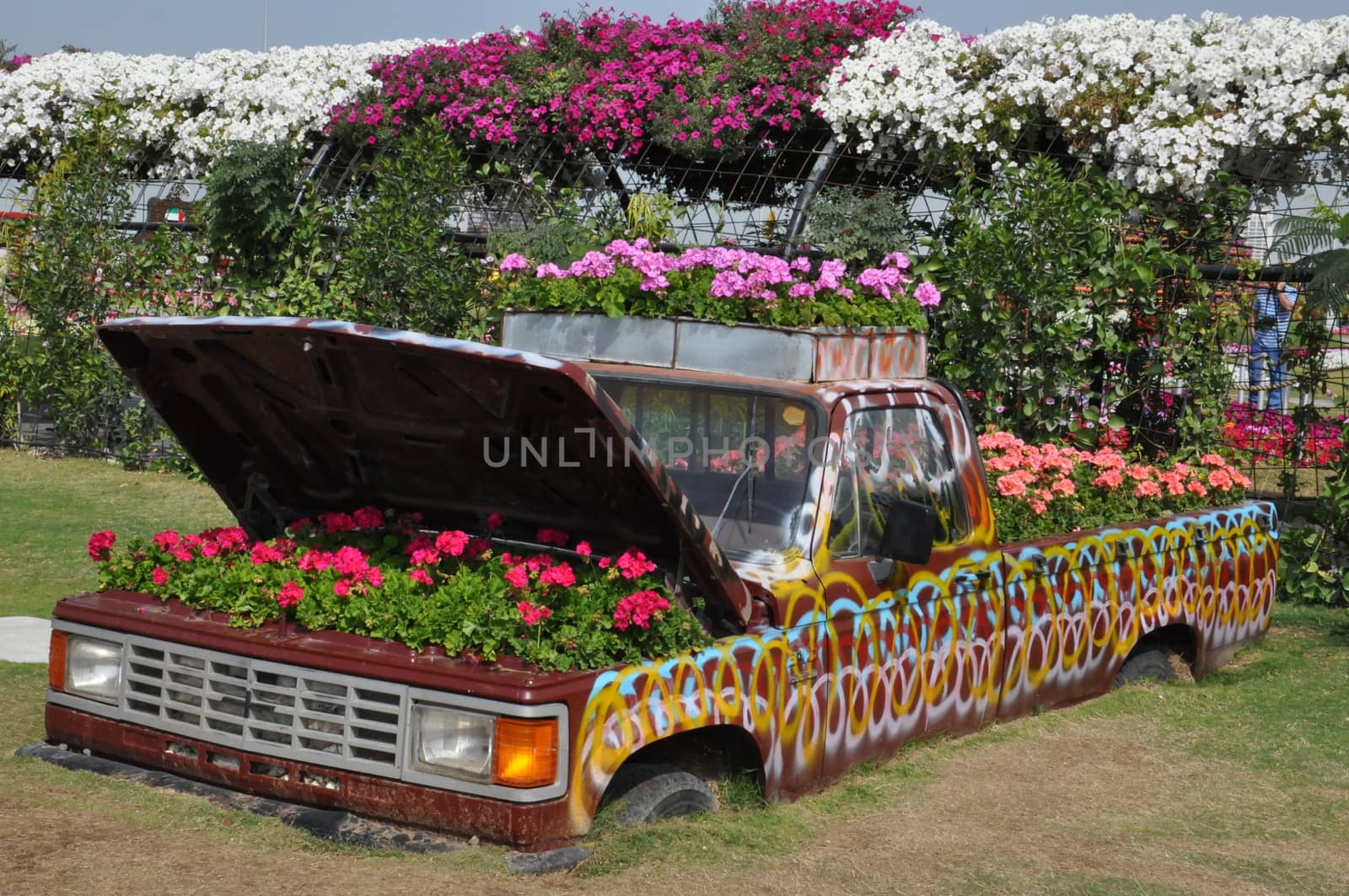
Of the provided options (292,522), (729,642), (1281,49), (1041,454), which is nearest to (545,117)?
(1281,49)

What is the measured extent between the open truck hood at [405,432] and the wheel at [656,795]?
0.52 metres

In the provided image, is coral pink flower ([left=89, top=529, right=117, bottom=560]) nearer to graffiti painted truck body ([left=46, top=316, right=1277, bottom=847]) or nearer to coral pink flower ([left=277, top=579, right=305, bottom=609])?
graffiti painted truck body ([left=46, top=316, right=1277, bottom=847])

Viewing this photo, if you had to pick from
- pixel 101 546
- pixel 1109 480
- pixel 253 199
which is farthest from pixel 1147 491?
pixel 253 199

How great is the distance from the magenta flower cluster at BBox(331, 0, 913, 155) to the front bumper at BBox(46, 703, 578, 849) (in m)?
9.16

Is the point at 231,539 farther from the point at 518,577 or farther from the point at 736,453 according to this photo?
the point at 736,453

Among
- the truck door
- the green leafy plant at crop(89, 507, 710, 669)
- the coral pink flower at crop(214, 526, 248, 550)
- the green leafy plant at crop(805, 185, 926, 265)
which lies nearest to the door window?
the truck door

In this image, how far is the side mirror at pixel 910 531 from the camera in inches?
185

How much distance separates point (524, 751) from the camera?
3914mm

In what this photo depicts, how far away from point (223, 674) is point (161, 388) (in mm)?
1175

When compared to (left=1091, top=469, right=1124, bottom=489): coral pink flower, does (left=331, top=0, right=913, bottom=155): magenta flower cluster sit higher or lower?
higher

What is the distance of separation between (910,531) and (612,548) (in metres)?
0.96

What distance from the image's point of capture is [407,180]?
12984mm

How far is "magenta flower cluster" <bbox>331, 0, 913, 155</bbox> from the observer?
12.7 meters

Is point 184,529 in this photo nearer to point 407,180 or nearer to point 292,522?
point 407,180
